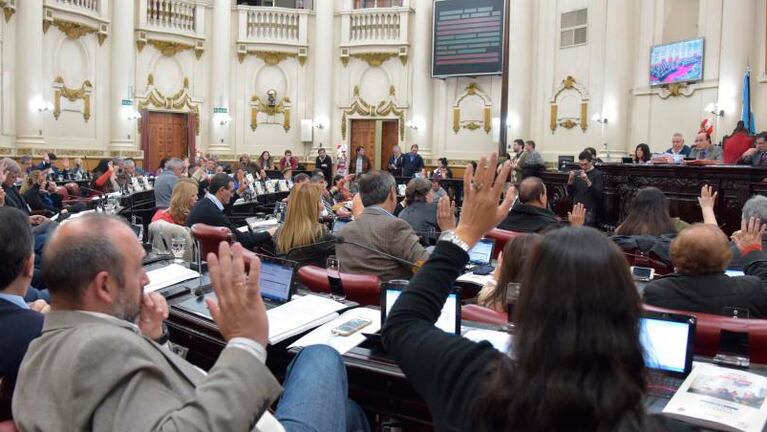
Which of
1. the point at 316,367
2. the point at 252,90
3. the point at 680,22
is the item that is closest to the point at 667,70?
the point at 680,22

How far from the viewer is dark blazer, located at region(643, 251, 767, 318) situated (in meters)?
2.91

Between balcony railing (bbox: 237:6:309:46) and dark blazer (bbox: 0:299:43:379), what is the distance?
1652cm

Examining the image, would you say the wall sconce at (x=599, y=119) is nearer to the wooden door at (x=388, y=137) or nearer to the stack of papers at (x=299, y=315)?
the wooden door at (x=388, y=137)

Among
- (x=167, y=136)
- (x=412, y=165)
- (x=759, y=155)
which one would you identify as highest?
(x=167, y=136)

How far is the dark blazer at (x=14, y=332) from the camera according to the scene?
202 cm

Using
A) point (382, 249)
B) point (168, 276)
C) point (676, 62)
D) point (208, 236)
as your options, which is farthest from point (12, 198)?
point (676, 62)

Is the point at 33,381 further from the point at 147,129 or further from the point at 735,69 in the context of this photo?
the point at 147,129

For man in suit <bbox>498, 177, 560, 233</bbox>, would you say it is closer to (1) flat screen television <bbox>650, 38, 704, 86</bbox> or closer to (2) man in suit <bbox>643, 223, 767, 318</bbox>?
(2) man in suit <bbox>643, 223, 767, 318</bbox>

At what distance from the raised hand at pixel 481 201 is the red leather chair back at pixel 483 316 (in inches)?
44.7

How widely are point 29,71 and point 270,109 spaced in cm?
601

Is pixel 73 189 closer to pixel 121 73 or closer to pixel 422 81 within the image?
pixel 121 73

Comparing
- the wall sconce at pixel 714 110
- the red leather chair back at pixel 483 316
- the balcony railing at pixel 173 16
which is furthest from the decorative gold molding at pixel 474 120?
the red leather chair back at pixel 483 316

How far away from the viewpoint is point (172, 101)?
677 inches

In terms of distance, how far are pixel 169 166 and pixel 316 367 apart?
8768 mm
